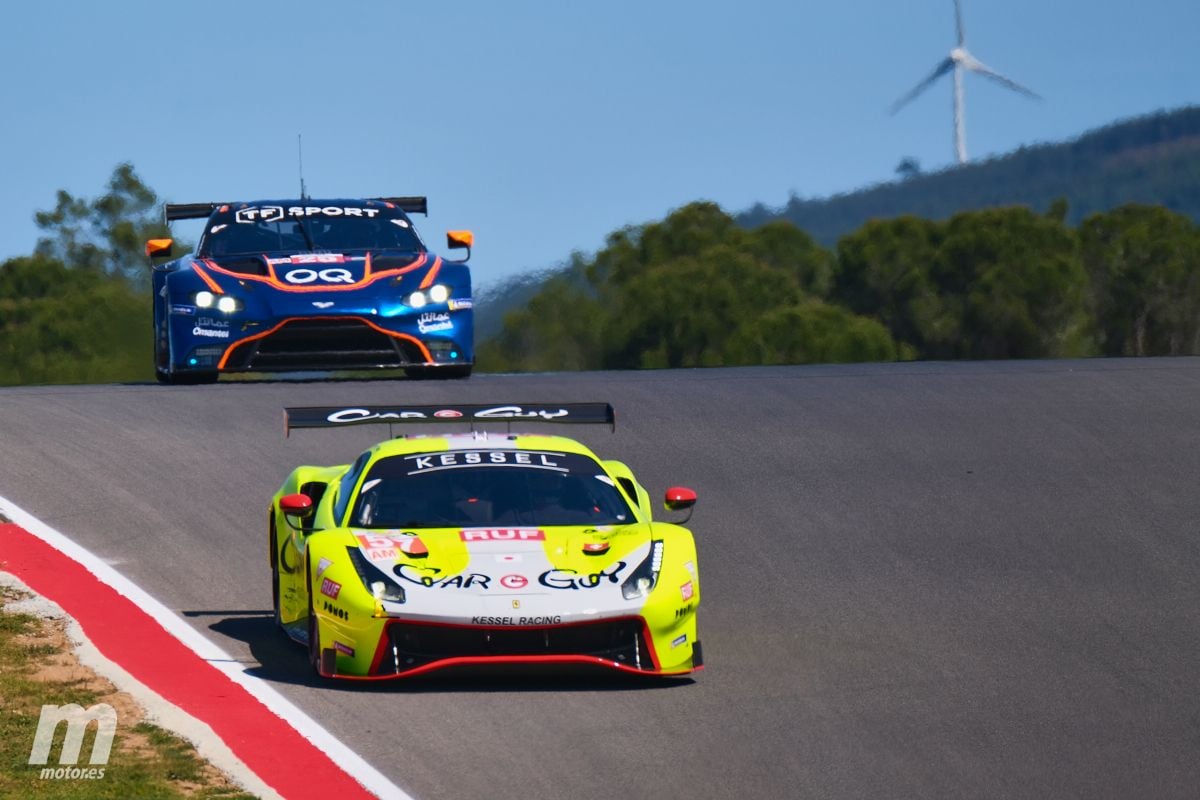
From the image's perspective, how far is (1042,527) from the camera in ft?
41.0

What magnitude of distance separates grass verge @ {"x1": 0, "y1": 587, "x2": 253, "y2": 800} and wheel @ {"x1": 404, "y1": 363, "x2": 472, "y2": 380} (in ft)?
26.6

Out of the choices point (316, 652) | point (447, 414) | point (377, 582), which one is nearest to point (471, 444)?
point (447, 414)

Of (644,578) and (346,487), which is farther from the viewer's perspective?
(346,487)

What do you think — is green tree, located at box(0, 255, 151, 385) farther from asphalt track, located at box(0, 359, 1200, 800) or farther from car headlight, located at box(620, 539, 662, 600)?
car headlight, located at box(620, 539, 662, 600)

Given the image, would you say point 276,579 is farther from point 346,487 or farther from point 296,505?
point 296,505

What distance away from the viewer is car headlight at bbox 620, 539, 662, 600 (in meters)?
8.67

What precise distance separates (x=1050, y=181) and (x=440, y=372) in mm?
56961

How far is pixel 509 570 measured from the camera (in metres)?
8.70

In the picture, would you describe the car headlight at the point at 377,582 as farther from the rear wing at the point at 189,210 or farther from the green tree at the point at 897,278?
the green tree at the point at 897,278

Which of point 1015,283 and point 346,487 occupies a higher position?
point 1015,283

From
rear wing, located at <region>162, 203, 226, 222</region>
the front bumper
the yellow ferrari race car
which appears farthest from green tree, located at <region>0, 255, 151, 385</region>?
the front bumper

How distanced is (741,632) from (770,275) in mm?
63124

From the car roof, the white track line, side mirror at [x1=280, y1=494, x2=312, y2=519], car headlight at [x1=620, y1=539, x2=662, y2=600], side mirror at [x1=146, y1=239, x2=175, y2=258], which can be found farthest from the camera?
side mirror at [x1=146, y1=239, x2=175, y2=258]

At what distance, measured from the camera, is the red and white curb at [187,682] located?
703 cm
